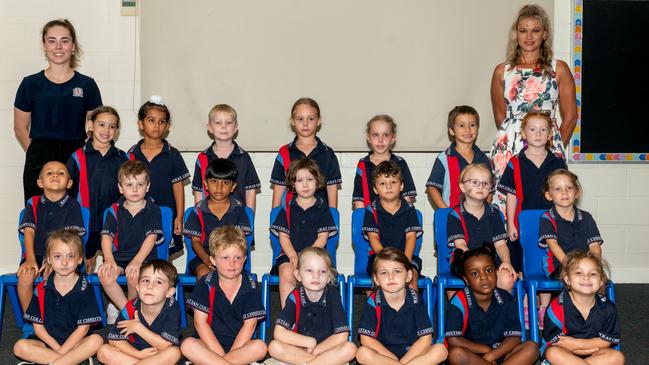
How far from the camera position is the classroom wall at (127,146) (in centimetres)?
578

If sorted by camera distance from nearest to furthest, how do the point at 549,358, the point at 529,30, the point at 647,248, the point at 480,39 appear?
1. the point at 549,358
2. the point at 529,30
3. the point at 480,39
4. the point at 647,248

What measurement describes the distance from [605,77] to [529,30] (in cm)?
130

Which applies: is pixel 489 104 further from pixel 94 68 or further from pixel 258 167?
pixel 94 68

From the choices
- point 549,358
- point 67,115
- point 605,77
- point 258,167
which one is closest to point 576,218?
point 549,358

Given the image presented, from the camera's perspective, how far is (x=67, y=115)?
511 cm

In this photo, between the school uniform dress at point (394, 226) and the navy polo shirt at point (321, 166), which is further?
the navy polo shirt at point (321, 166)

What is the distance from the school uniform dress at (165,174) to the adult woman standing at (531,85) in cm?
195

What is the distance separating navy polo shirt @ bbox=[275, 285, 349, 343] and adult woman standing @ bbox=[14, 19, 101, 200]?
195 centimetres

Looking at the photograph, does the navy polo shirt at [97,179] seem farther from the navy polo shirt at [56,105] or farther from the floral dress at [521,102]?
the floral dress at [521,102]

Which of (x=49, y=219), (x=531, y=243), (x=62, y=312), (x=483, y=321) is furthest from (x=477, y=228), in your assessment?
(x=49, y=219)

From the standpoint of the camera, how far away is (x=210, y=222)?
458 cm

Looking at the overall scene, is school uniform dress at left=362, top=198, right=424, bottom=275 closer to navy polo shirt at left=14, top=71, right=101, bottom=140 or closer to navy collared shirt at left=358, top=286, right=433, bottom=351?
navy collared shirt at left=358, top=286, right=433, bottom=351

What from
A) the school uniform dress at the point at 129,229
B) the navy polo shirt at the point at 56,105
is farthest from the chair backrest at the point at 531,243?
the navy polo shirt at the point at 56,105

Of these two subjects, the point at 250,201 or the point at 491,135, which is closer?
the point at 250,201
